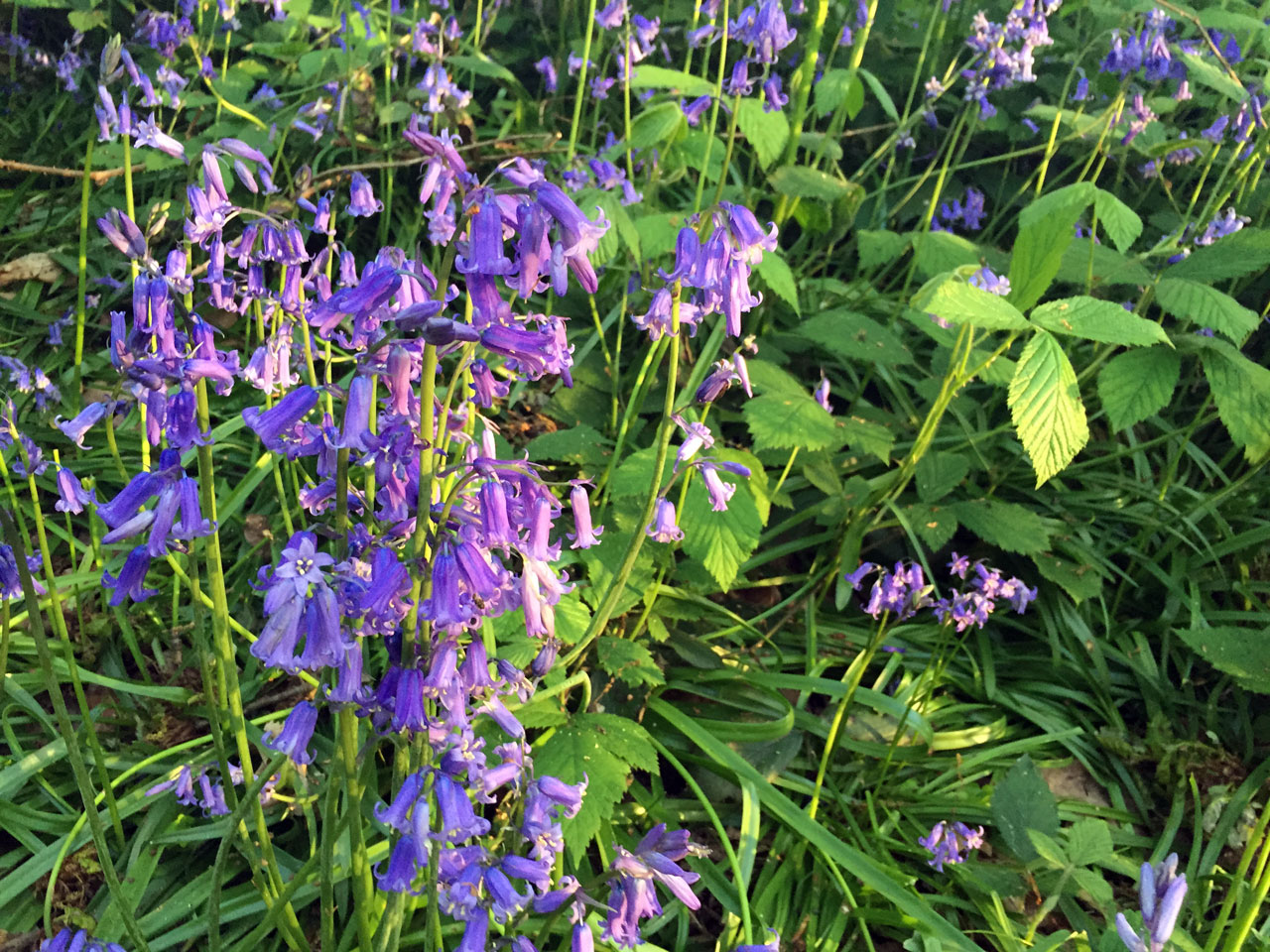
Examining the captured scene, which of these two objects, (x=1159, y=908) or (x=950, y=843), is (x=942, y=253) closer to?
(x=950, y=843)

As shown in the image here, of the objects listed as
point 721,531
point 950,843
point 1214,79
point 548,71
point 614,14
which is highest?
point 1214,79

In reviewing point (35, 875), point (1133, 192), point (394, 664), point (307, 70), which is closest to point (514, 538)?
point (394, 664)

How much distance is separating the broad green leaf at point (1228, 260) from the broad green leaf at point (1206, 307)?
0.32ft

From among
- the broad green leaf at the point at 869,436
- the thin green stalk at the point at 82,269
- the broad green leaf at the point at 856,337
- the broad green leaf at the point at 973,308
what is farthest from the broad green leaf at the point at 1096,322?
the thin green stalk at the point at 82,269

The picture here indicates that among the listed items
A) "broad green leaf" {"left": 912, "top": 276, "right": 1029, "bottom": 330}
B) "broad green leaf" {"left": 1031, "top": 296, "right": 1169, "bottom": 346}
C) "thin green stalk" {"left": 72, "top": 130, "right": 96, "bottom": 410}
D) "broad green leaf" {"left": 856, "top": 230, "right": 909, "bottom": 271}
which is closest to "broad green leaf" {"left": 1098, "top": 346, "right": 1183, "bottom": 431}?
"broad green leaf" {"left": 1031, "top": 296, "right": 1169, "bottom": 346}

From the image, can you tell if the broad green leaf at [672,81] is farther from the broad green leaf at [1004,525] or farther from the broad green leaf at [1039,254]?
the broad green leaf at [1004,525]

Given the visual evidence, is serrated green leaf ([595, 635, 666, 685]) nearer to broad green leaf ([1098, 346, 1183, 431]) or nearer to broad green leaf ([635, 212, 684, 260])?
broad green leaf ([635, 212, 684, 260])

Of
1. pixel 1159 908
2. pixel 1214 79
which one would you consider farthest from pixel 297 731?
pixel 1214 79

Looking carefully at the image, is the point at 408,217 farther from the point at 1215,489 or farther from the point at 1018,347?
the point at 1215,489

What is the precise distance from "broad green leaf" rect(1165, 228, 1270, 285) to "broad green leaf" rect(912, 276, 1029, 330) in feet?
4.14

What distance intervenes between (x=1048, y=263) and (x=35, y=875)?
2.83 m

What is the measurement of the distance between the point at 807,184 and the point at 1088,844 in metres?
2.32

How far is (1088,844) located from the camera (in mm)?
2092

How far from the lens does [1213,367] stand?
2.72 m
